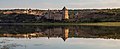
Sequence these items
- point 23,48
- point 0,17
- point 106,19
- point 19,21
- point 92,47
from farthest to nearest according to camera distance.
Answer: point 0,17 → point 19,21 → point 106,19 → point 92,47 → point 23,48

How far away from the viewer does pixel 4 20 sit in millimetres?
129750

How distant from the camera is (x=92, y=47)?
2708cm

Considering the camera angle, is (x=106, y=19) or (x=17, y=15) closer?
(x=106, y=19)

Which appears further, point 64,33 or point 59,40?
point 64,33

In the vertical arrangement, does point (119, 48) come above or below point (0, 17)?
above

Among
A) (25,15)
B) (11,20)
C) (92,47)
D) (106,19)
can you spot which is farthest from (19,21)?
(92,47)

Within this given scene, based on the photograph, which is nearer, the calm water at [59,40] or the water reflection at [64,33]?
the calm water at [59,40]

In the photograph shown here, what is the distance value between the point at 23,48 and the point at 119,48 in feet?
22.9

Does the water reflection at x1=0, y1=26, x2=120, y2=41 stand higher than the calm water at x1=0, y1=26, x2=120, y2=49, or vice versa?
the calm water at x1=0, y1=26, x2=120, y2=49

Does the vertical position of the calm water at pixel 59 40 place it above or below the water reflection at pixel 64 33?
above

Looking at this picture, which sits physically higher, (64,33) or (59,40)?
(59,40)

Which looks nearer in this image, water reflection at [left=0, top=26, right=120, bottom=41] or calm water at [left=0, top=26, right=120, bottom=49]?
calm water at [left=0, top=26, right=120, bottom=49]

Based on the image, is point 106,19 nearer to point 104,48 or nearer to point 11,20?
point 11,20

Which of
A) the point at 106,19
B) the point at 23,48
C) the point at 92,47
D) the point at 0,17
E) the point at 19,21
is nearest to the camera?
the point at 23,48
